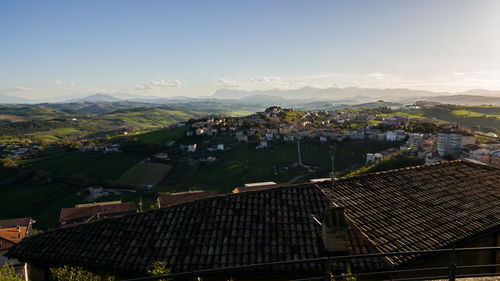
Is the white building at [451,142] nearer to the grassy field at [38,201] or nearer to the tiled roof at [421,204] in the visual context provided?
Result: the tiled roof at [421,204]

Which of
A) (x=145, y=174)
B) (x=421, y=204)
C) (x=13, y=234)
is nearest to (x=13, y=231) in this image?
(x=13, y=234)

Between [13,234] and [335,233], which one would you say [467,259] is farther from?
[13,234]

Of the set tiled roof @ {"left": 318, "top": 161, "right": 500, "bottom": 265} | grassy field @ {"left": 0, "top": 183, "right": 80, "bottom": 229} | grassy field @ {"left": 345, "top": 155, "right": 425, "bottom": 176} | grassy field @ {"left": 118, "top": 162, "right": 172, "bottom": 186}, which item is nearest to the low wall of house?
tiled roof @ {"left": 318, "top": 161, "right": 500, "bottom": 265}

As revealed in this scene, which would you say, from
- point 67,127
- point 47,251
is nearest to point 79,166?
point 47,251

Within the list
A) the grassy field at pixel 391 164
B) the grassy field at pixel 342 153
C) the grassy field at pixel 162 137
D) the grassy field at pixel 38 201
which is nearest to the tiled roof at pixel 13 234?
the grassy field at pixel 38 201

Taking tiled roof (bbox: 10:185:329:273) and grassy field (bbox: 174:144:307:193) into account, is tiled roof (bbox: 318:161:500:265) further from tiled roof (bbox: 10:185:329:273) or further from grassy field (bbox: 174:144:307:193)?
grassy field (bbox: 174:144:307:193)
